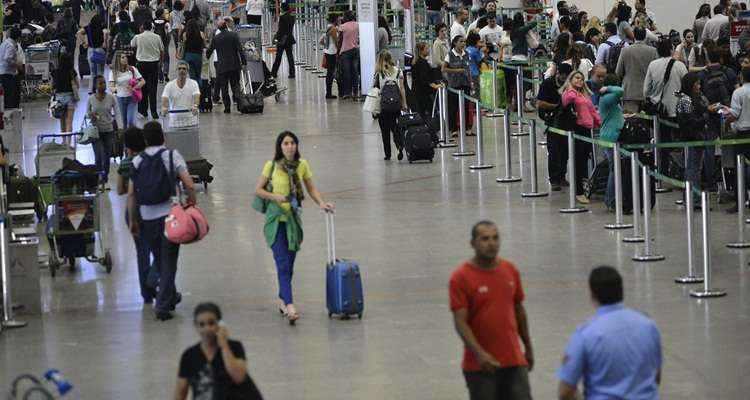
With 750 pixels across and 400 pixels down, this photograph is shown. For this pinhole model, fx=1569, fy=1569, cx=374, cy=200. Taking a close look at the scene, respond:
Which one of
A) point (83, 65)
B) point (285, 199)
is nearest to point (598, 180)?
point (285, 199)

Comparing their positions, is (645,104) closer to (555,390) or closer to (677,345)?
(677,345)

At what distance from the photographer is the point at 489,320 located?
26.7ft

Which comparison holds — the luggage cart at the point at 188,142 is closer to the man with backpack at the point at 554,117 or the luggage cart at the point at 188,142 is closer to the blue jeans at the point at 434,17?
the man with backpack at the point at 554,117

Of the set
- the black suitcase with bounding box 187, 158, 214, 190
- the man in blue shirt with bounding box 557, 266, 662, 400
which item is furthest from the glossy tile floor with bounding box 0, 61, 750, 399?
the man in blue shirt with bounding box 557, 266, 662, 400

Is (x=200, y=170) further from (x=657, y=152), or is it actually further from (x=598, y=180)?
(x=657, y=152)

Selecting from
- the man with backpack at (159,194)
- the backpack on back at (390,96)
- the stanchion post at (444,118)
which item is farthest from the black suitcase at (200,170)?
the man with backpack at (159,194)

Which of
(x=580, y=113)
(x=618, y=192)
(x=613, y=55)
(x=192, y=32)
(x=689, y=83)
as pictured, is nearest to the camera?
(x=618, y=192)

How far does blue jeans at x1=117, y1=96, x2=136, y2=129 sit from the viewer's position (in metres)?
23.3

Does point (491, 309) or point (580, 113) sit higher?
point (580, 113)

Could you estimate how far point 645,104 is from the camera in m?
20.2

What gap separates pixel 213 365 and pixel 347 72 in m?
23.2

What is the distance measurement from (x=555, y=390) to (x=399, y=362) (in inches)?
51.5

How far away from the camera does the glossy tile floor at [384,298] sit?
10.9 meters

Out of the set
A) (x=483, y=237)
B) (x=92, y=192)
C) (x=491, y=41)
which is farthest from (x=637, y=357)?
(x=491, y=41)
